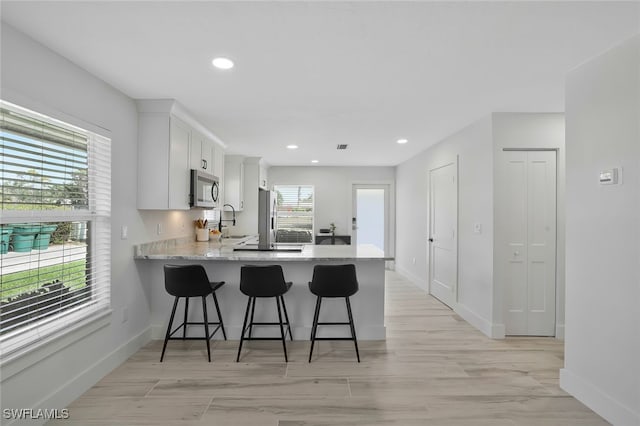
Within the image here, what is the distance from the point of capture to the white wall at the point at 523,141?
3.42m

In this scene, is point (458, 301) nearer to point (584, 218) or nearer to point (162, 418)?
point (584, 218)

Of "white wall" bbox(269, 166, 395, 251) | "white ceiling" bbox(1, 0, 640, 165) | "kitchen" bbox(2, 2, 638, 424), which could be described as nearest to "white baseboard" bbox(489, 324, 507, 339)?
"kitchen" bbox(2, 2, 638, 424)

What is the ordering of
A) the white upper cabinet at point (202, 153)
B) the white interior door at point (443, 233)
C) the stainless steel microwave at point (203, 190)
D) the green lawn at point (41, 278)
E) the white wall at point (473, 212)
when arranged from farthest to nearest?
the white interior door at point (443, 233)
the white upper cabinet at point (202, 153)
the stainless steel microwave at point (203, 190)
the white wall at point (473, 212)
the green lawn at point (41, 278)

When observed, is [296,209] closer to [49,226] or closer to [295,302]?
[295,302]

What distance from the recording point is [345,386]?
8.11 ft

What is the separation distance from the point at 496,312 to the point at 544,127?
6.49 ft

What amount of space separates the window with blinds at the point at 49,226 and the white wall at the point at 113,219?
10cm

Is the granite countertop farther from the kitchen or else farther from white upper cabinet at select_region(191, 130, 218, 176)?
white upper cabinet at select_region(191, 130, 218, 176)

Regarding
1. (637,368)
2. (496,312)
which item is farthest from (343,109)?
(637,368)

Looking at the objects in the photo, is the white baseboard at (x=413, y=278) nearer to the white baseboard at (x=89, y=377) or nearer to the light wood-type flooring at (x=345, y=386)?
the light wood-type flooring at (x=345, y=386)

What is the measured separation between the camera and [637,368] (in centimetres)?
192

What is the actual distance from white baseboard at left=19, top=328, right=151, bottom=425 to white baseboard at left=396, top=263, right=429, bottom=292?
407 cm

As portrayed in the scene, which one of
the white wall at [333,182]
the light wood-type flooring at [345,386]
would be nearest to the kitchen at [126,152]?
the light wood-type flooring at [345,386]

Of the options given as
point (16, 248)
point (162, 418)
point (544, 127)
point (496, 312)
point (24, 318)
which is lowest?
point (162, 418)
